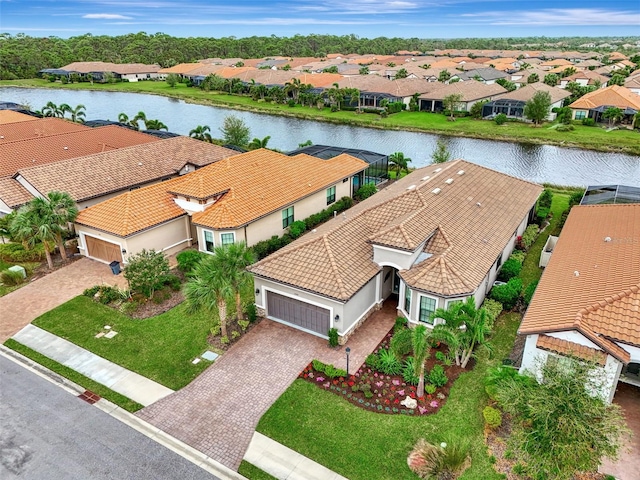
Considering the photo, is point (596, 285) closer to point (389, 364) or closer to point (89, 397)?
point (389, 364)

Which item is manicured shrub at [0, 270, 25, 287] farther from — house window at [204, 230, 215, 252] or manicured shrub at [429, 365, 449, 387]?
manicured shrub at [429, 365, 449, 387]

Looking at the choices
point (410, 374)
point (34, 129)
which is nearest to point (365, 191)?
point (410, 374)

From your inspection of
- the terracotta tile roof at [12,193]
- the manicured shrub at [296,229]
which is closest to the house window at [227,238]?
the manicured shrub at [296,229]

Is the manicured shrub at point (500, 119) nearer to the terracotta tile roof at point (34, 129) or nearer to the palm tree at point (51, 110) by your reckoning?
the terracotta tile roof at point (34, 129)

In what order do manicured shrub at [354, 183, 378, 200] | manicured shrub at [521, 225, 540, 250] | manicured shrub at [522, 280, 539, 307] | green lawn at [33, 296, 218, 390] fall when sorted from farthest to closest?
manicured shrub at [354, 183, 378, 200]
manicured shrub at [521, 225, 540, 250]
manicured shrub at [522, 280, 539, 307]
green lawn at [33, 296, 218, 390]

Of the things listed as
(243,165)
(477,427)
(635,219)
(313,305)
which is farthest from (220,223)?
(635,219)

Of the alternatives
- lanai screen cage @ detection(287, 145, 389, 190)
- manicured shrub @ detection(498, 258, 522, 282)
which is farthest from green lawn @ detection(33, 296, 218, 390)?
lanai screen cage @ detection(287, 145, 389, 190)
